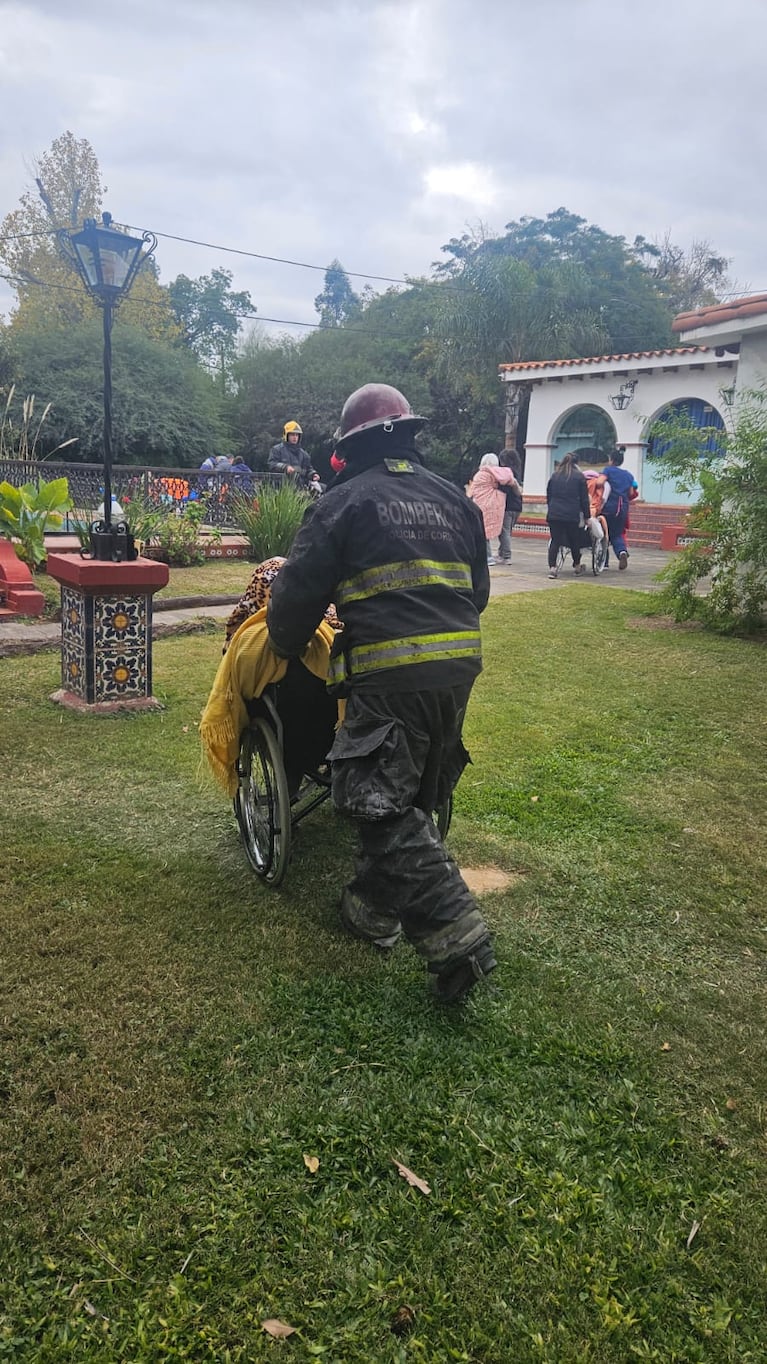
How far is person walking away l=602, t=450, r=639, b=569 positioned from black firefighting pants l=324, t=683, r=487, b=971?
37.6 feet

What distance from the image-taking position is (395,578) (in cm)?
270

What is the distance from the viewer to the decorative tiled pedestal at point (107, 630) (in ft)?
16.9

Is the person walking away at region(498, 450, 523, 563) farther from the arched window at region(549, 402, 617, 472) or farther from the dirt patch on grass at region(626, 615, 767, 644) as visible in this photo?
the arched window at region(549, 402, 617, 472)

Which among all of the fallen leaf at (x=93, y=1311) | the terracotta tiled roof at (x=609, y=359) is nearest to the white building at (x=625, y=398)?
the terracotta tiled roof at (x=609, y=359)

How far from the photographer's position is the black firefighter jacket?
8.80ft

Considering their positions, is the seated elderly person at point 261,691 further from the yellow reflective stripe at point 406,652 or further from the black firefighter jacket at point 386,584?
the yellow reflective stripe at point 406,652

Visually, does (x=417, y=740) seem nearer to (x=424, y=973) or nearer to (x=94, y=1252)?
(x=424, y=973)

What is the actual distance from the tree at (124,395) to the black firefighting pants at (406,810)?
64.7ft

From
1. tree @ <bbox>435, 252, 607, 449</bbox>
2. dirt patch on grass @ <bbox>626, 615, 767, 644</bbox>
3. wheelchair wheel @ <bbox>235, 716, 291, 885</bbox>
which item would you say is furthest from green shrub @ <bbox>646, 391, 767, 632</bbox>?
tree @ <bbox>435, 252, 607, 449</bbox>

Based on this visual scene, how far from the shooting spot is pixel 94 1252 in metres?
1.76

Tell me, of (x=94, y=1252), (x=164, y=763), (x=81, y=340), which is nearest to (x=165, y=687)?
(x=164, y=763)

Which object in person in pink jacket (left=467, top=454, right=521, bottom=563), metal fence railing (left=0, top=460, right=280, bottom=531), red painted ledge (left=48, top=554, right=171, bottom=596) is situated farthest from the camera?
person in pink jacket (left=467, top=454, right=521, bottom=563)

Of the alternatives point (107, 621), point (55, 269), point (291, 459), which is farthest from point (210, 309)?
point (107, 621)

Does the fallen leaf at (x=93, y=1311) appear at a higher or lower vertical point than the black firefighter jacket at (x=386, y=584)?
lower
